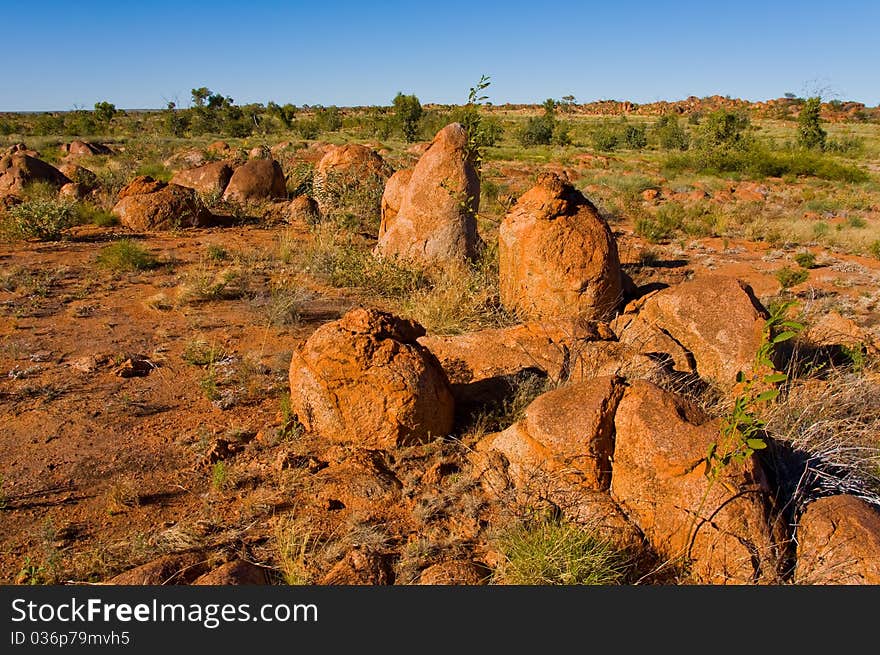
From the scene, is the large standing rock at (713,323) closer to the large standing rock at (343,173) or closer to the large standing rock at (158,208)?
the large standing rock at (343,173)

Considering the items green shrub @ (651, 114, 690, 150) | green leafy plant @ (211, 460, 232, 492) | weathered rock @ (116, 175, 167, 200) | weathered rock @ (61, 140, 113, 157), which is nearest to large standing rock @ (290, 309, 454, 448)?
green leafy plant @ (211, 460, 232, 492)

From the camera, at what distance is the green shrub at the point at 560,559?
2682mm

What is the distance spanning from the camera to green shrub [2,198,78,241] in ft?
29.3

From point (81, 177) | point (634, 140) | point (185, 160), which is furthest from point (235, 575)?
point (634, 140)

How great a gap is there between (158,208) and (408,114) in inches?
989

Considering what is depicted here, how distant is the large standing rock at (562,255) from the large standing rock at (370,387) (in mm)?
2081

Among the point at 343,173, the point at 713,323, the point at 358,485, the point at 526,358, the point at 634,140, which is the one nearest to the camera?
the point at 358,485

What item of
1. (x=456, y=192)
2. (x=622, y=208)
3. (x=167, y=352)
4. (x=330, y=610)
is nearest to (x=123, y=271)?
(x=167, y=352)

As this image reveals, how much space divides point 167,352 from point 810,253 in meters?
10.7

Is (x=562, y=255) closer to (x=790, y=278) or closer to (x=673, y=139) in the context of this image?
(x=790, y=278)

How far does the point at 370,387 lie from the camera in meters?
3.73

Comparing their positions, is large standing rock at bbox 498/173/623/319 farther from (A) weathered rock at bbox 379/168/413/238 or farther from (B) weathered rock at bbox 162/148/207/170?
(B) weathered rock at bbox 162/148/207/170

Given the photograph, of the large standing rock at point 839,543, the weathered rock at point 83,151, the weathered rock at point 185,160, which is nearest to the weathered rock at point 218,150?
the weathered rock at point 185,160

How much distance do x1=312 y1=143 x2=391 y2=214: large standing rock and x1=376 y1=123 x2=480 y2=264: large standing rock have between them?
3613mm
